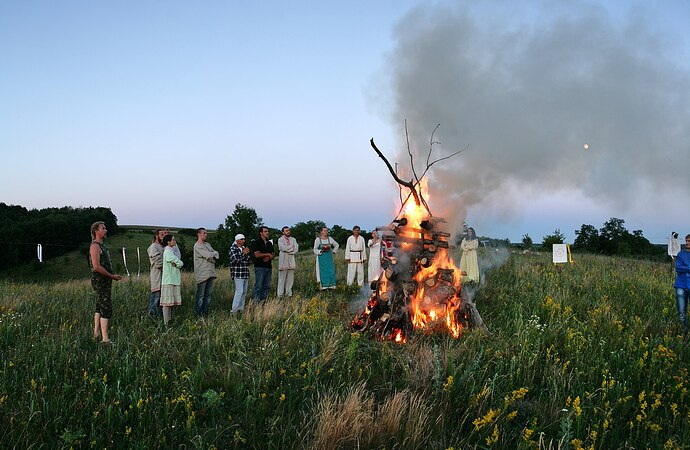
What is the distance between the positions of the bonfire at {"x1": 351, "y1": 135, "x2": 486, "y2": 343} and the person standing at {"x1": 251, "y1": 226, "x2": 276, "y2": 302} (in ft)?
10.3

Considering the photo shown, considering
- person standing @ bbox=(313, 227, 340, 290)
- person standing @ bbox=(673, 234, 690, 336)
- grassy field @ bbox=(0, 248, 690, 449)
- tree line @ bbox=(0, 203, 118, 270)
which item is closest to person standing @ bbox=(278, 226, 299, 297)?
person standing @ bbox=(313, 227, 340, 290)

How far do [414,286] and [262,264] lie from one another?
4.15 meters

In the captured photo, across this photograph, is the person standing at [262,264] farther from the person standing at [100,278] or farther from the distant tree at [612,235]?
the distant tree at [612,235]

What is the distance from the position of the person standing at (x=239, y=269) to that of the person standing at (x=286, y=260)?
1.51 meters

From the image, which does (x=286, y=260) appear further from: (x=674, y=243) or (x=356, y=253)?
(x=674, y=243)

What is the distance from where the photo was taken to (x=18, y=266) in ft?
197

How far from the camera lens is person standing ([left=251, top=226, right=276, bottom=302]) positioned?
10.7 metres

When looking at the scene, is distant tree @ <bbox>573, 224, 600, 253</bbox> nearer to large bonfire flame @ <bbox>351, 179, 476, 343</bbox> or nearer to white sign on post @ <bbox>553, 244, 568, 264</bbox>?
white sign on post @ <bbox>553, 244, 568, 264</bbox>

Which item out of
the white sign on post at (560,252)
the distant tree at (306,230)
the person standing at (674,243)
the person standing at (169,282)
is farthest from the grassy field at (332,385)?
the distant tree at (306,230)

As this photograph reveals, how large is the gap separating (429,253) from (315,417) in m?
4.64

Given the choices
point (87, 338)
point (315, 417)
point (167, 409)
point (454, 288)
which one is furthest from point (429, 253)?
point (87, 338)

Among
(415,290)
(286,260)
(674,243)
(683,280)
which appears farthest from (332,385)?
(674,243)

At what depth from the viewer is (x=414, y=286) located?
27.0 feet

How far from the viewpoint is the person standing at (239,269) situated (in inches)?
386
